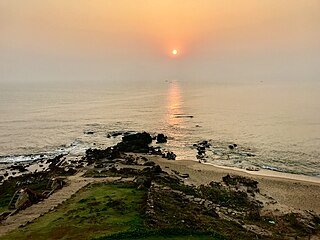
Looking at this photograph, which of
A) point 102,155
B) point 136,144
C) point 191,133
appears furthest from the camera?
point 191,133

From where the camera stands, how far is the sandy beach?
3631 centimetres

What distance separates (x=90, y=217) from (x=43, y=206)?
23.3 feet

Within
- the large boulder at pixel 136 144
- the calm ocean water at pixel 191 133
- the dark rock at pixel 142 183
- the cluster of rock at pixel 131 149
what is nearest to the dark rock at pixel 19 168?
the calm ocean water at pixel 191 133

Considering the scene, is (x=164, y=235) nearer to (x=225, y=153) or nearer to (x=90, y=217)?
(x=90, y=217)

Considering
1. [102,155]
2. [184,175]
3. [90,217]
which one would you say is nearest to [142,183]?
[90,217]

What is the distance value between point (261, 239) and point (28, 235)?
15198mm

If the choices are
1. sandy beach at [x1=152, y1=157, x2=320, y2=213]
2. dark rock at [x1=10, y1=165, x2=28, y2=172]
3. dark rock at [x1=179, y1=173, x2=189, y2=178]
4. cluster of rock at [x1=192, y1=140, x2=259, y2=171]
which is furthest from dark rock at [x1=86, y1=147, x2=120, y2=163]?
cluster of rock at [x1=192, y1=140, x2=259, y2=171]

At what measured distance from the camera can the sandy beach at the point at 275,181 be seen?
119 feet

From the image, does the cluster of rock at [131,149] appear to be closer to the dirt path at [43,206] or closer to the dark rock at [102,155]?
the dark rock at [102,155]

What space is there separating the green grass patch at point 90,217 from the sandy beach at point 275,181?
51.9 feet

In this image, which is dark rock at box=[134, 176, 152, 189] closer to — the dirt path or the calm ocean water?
the dirt path

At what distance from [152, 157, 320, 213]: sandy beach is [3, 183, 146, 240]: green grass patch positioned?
15.8 m

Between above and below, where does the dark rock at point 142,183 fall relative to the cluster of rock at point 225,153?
above

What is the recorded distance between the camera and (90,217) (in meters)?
22.5
